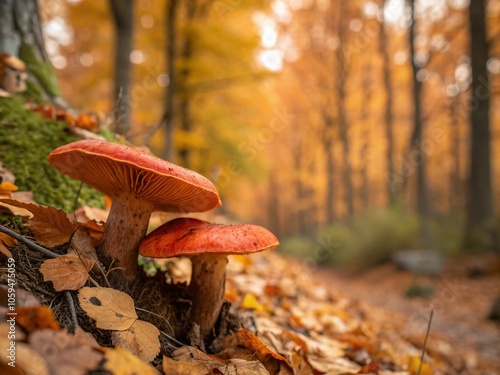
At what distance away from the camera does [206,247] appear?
1227mm

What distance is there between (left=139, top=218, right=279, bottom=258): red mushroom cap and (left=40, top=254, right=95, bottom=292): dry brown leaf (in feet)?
0.70

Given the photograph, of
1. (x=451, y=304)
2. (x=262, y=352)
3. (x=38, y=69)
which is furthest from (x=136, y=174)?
(x=451, y=304)

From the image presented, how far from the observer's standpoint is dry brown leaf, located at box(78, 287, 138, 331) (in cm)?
115

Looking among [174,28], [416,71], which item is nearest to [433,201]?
[416,71]

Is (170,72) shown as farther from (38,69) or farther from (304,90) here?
(304,90)

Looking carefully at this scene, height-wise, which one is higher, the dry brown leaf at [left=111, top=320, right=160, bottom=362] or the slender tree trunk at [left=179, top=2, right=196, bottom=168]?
the slender tree trunk at [left=179, top=2, right=196, bottom=168]

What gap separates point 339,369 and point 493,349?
326 cm

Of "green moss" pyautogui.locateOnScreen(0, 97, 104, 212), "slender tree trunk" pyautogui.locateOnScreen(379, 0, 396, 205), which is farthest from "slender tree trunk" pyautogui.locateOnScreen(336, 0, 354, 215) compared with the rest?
"green moss" pyautogui.locateOnScreen(0, 97, 104, 212)

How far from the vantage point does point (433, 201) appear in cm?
2817

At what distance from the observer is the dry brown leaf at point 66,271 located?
119 centimetres

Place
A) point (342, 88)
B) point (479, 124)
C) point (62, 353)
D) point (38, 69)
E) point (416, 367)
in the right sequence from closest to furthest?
point (62, 353)
point (416, 367)
point (38, 69)
point (479, 124)
point (342, 88)

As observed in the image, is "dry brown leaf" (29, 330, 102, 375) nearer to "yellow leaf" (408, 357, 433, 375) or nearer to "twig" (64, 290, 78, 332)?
"twig" (64, 290, 78, 332)

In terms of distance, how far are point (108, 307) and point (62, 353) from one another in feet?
1.26

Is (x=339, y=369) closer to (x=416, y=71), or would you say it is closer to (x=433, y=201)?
(x=416, y=71)
